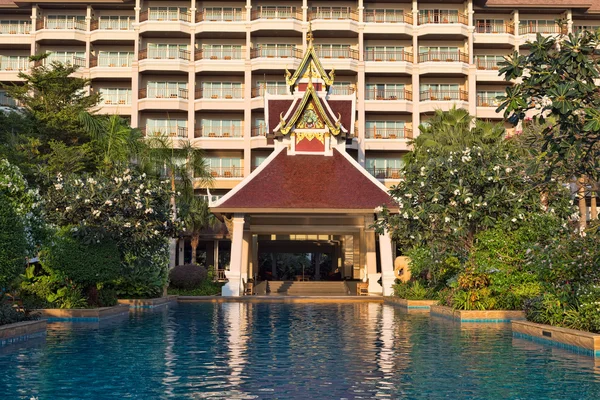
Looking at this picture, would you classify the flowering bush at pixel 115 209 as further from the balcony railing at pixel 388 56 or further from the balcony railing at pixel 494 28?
the balcony railing at pixel 494 28

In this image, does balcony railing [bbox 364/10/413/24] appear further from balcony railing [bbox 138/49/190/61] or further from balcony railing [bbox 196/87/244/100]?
balcony railing [bbox 138/49/190/61]

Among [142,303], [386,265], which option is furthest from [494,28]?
[142,303]

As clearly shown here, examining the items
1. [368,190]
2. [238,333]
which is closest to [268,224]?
[368,190]

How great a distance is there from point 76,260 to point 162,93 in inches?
1744

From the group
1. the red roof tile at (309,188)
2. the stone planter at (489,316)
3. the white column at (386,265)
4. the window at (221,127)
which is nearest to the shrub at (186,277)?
the red roof tile at (309,188)

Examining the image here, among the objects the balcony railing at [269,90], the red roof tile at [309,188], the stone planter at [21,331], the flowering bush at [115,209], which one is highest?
the balcony railing at [269,90]

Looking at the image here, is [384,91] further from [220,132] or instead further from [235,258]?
[235,258]

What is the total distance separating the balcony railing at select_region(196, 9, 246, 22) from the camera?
66375 mm

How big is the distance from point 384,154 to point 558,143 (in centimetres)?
5266

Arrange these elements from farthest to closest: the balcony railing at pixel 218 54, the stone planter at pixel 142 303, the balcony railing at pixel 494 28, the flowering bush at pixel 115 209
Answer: the balcony railing at pixel 494 28 < the balcony railing at pixel 218 54 < the stone planter at pixel 142 303 < the flowering bush at pixel 115 209

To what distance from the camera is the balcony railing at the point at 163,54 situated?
214ft

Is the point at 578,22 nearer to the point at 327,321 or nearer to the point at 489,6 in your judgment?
the point at 489,6

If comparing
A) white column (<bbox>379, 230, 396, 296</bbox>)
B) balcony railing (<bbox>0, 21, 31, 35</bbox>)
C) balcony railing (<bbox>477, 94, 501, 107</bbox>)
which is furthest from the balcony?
white column (<bbox>379, 230, 396, 296</bbox>)

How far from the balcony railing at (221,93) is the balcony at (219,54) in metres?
2.54
